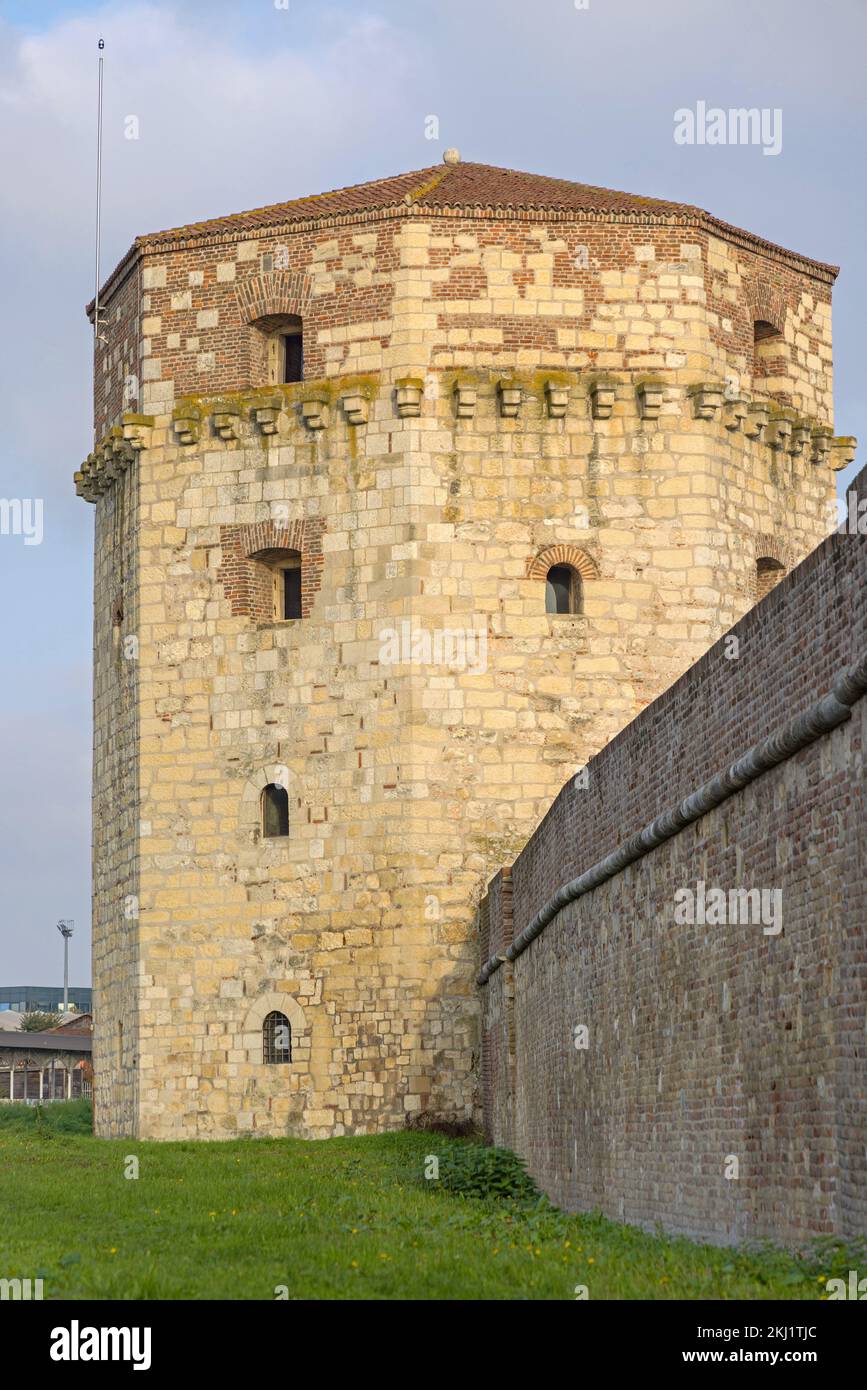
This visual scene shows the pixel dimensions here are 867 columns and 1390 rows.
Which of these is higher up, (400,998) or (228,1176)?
(400,998)

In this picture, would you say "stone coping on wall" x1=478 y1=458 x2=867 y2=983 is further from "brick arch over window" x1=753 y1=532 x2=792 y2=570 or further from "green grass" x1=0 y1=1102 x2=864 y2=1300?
"brick arch over window" x1=753 y1=532 x2=792 y2=570

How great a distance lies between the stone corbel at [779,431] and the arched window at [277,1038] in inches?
363

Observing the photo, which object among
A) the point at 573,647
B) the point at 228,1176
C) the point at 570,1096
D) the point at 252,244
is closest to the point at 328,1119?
the point at 228,1176

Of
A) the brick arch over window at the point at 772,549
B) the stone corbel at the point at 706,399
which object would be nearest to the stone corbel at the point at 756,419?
the stone corbel at the point at 706,399

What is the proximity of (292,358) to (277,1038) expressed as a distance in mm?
8325

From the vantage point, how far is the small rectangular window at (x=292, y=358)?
26953mm

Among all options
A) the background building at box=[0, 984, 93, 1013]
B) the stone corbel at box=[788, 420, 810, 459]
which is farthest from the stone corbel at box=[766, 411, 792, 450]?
the background building at box=[0, 984, 93, 1013]

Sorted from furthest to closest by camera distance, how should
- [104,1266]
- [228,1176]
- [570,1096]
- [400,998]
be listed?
[400,998] < [228,1176] < [570,1096] < [104,1266]

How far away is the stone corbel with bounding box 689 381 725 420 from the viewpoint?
2588 cm

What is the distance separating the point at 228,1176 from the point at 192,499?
9.29 meters

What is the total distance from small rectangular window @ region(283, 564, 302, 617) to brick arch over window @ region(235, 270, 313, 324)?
3122mm

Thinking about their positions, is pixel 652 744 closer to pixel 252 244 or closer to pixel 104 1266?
pixel 104 1266

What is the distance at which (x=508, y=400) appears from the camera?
83.9 feet

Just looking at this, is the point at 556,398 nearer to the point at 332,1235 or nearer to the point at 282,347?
the point at 282,347
